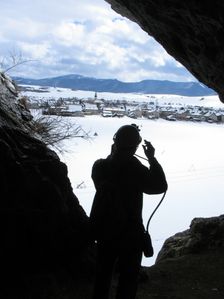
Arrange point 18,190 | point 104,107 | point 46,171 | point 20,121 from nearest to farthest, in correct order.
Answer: point 18,190, point 46,171, point 20,121, point 104,107

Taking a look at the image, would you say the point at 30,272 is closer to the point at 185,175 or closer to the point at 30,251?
the point at 30,251

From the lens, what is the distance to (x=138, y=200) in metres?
3.42

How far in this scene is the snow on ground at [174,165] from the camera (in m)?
11.5

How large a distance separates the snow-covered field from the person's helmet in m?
5.66

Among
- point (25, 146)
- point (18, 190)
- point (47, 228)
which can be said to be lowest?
point (47, 228)

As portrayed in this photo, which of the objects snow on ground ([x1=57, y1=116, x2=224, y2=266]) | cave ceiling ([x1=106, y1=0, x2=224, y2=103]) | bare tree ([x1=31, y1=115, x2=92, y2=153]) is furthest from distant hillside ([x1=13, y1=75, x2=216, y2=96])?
cave ceiling ([x1=106, y1=0, x2=224, y2=103])

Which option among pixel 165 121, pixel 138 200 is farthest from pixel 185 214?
pixel 165 121

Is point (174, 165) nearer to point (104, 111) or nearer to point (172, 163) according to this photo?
point (172, 163)

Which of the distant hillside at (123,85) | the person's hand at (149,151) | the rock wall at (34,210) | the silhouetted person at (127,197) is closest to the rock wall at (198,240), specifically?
the rock wall at (34,210)

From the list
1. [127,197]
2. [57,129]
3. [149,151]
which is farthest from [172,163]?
[127,197]

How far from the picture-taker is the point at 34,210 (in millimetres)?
4676

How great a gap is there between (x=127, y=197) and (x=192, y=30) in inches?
109

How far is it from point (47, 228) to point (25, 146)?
100 centimetres

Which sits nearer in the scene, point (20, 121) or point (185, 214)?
point (20, 121)
